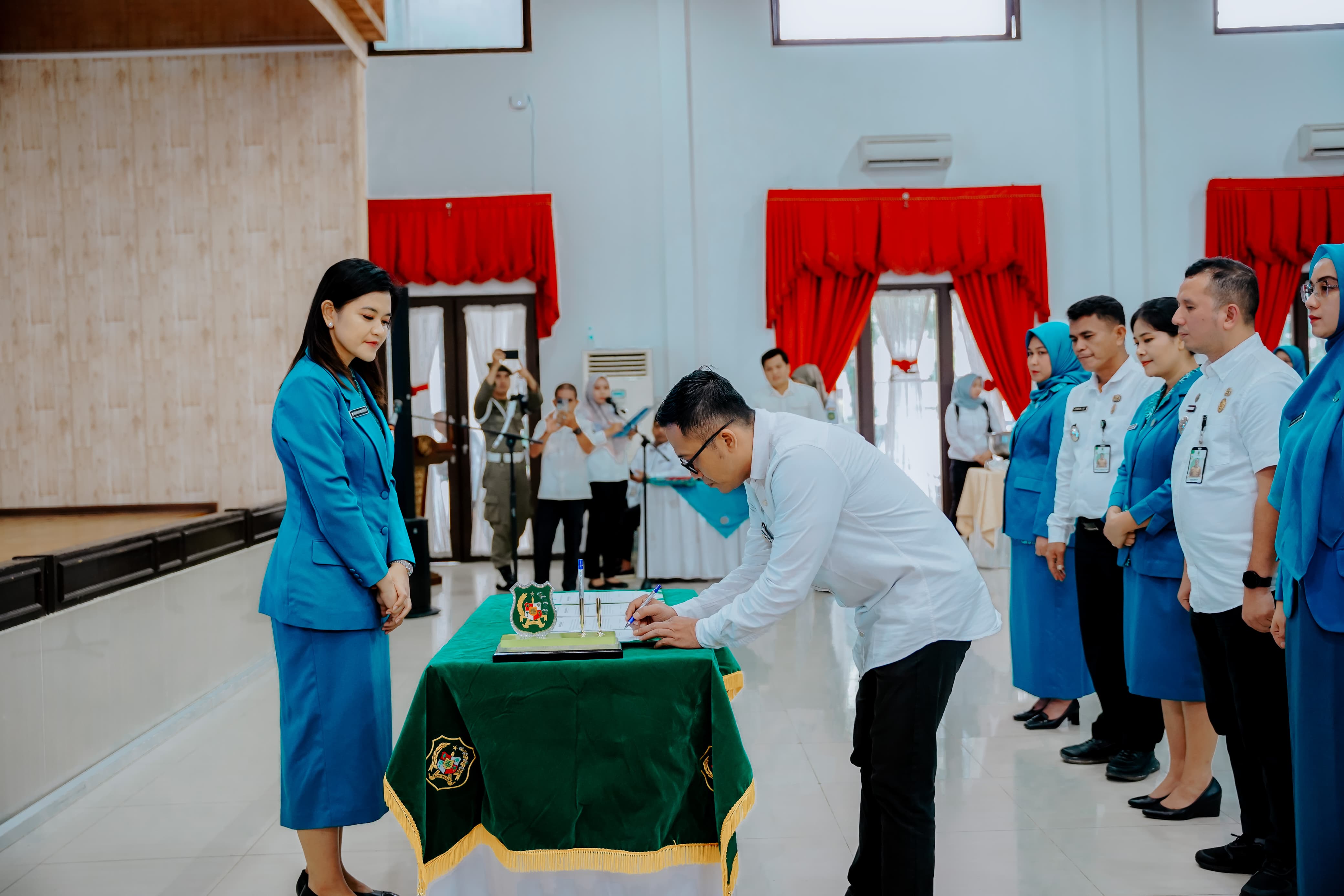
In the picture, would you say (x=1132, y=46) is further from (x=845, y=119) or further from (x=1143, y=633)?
(x=1143, y=633)

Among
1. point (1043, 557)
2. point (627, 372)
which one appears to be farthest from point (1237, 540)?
point (627, 372)

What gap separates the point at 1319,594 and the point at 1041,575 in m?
1.65

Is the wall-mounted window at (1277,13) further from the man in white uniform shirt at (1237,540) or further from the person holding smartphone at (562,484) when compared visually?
the man in white uniform shirt at (1237,540)

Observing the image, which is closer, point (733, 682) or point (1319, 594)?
→ point (1319, 594)

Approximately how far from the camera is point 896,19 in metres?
7.84

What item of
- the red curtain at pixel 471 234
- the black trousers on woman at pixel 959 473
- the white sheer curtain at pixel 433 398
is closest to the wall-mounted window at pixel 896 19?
the red curtain at pixel 471 234

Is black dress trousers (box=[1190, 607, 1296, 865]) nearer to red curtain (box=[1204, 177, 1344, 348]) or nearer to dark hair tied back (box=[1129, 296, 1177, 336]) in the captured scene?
dark hair tied back (box=[1129, 296, 1177, 336])

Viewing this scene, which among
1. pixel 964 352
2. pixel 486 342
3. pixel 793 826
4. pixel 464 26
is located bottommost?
pixel 793 826

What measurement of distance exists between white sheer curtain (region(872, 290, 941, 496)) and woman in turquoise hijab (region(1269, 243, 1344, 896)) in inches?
242

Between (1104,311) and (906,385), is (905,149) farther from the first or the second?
(1104,311)

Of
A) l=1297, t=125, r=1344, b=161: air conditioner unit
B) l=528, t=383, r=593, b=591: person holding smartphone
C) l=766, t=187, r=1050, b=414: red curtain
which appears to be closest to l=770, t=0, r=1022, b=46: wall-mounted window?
l=766, t=187, r=1050, b=414: red curtain

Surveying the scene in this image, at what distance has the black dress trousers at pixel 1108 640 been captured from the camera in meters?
2.99

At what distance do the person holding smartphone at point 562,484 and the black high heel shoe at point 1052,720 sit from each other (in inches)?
121

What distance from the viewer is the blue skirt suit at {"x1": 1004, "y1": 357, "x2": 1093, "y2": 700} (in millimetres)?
3312
